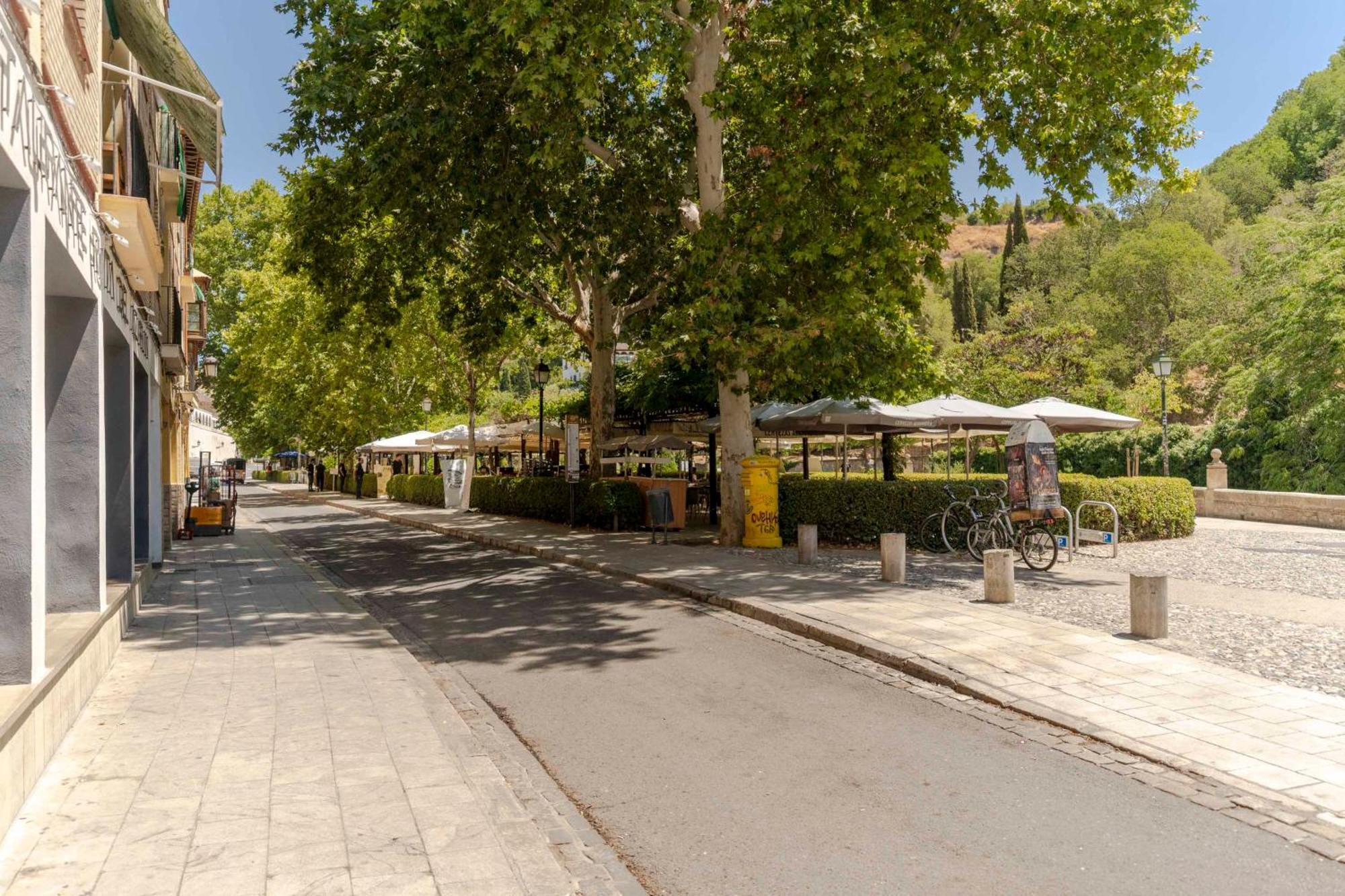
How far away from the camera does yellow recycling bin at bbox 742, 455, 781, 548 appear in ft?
53.6

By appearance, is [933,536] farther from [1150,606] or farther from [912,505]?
[1150,606]

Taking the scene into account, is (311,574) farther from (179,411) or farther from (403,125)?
(179,411)

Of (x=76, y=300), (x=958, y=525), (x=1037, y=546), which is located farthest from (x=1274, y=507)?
(x=76, y=300)

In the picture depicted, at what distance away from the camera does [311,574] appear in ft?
47.4

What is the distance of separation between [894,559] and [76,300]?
8.99m

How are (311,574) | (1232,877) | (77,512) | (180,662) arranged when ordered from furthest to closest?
(311,574) → (180,662) → (77,512) → (1232,877)

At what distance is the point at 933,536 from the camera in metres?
16.0

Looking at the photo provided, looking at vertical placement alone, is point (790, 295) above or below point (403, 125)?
below

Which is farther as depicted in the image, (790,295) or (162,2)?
(162,2)

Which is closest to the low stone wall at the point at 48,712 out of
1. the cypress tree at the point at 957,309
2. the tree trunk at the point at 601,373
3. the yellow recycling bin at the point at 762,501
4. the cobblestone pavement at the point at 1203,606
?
the cobblestone pavement at the point at 1203,606

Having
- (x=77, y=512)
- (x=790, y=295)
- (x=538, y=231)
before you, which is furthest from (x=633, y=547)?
(x=77, y=512)

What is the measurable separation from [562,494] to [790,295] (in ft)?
30.8

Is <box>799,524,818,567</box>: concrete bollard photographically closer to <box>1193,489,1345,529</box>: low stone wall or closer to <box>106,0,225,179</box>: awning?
<box>106,0,225,179</box>: awning

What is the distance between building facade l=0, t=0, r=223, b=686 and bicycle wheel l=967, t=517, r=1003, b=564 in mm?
10988
